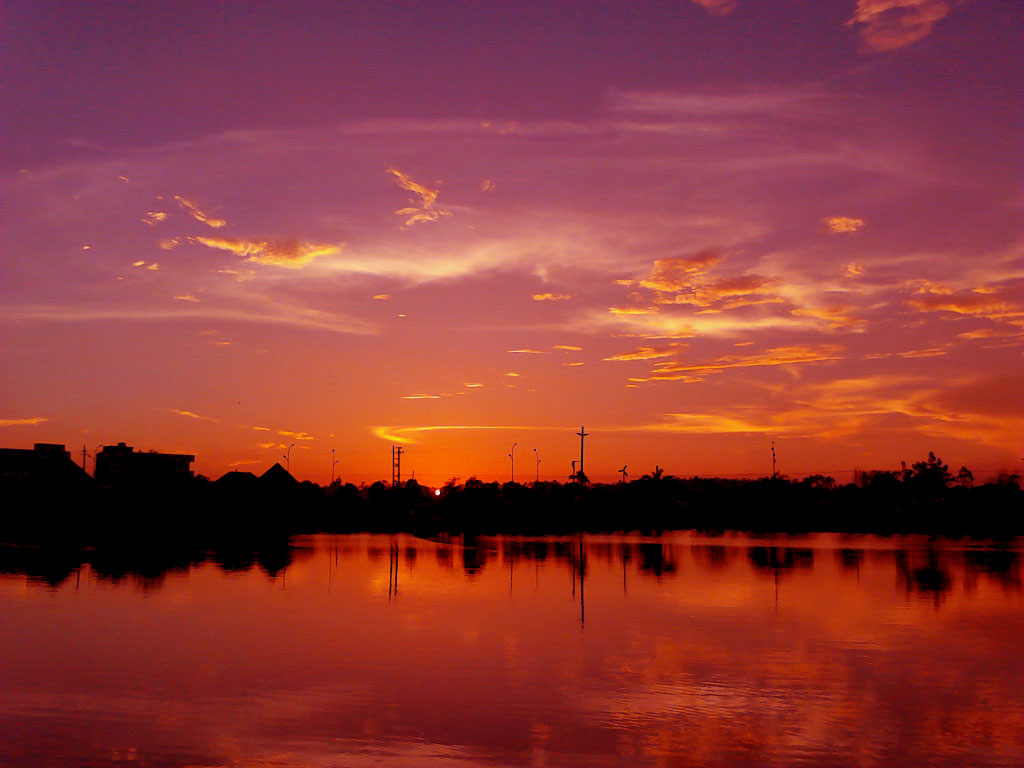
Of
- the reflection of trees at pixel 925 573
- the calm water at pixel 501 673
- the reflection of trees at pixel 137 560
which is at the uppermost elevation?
the reflection of trees at pixel 137 560

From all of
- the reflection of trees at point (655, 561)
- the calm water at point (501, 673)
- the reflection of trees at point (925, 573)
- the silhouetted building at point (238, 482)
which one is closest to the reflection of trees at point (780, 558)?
the reflection of trees at point (655, 561)

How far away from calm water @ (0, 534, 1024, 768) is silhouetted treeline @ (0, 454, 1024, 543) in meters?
48.1

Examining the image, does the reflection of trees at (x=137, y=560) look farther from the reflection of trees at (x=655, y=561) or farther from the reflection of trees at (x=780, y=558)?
the reflection of trees at (x=780, y=558)

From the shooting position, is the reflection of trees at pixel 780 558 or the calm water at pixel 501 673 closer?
the calm water at pixel 501 673

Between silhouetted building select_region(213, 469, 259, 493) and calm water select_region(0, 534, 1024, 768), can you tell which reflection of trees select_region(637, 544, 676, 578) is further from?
silhouetted building select_region(213, 469, 259, 493)

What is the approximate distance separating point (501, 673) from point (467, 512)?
100 meters

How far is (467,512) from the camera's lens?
121062mm

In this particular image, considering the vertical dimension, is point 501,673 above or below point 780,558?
below

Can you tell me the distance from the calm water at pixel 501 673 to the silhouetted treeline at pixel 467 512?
1896 inches

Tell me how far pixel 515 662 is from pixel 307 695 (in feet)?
18.6

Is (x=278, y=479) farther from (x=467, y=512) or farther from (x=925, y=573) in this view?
(x=925, y=573)

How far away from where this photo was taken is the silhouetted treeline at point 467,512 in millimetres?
93750

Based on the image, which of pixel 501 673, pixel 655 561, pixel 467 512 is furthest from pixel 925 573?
pixel 467 512

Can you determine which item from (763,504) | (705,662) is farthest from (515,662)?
(763,504)
